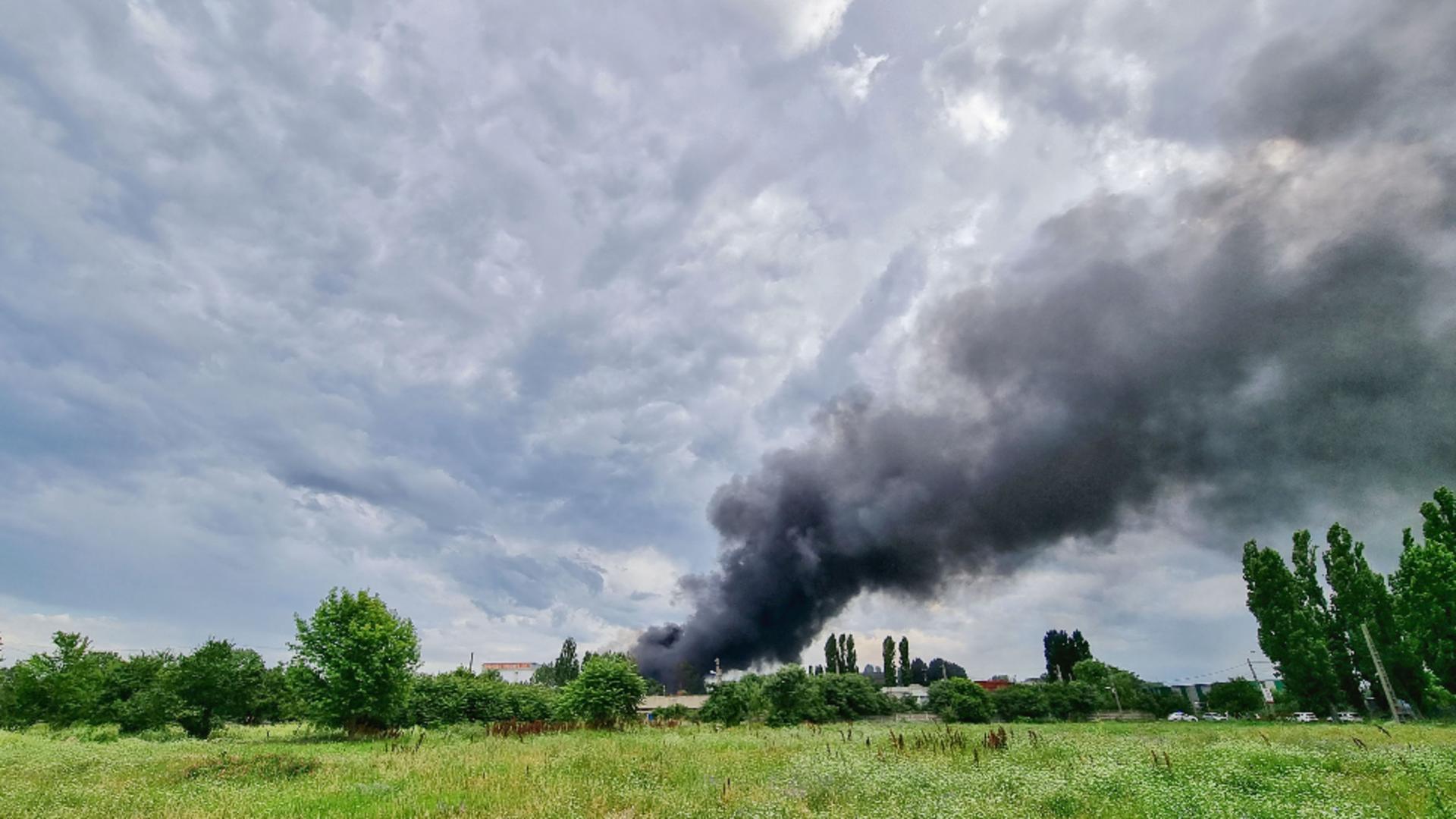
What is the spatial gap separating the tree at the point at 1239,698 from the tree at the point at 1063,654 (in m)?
25.9

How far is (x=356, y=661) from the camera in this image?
3045cm

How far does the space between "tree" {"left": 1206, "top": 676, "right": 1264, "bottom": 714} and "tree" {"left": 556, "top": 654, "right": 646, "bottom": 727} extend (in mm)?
77992

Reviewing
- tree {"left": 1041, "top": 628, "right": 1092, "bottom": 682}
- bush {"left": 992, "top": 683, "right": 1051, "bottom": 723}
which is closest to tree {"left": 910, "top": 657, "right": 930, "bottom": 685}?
tree {"left": 1041, "top": 628, "right": 1092, "bottom": 682}

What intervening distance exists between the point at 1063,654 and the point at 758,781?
118771 millimetres

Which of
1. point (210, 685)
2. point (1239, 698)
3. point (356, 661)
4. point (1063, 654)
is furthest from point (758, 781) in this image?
point (1063, 654)

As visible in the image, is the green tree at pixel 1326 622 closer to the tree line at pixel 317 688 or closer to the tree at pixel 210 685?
the tree line at pixel 317 688

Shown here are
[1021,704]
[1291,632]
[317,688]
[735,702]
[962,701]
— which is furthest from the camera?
[1021,704]

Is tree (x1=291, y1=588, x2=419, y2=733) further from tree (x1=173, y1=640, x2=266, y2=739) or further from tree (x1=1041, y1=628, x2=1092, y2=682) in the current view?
tree (x1=1041, y1=628, x2=1092, y2=682)

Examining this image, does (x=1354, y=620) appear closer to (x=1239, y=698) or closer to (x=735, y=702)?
(x=1239, y=698)

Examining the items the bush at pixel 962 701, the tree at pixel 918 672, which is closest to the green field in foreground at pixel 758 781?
the bush at pixel 962 701

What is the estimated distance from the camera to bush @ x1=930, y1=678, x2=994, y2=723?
60.1m

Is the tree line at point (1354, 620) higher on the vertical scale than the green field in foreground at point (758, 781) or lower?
higher

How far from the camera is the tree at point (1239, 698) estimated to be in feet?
238

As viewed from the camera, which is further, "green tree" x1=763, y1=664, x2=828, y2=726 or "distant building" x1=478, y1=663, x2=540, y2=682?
"distant building" x1=478, y1=663, x2=540, y2=682
